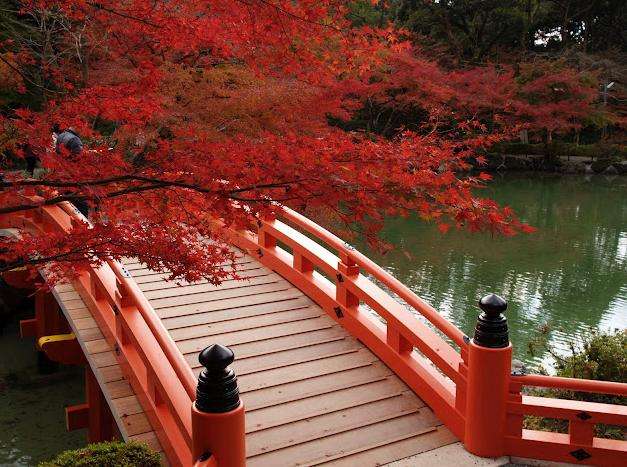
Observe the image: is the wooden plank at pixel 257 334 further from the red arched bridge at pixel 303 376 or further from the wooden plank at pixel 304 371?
the wooden plank at pixel 304 371

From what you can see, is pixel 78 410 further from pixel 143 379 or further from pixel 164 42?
pixel 164 42

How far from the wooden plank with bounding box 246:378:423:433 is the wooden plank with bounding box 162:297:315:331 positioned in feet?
4.28

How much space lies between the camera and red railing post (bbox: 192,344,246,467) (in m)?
2.78

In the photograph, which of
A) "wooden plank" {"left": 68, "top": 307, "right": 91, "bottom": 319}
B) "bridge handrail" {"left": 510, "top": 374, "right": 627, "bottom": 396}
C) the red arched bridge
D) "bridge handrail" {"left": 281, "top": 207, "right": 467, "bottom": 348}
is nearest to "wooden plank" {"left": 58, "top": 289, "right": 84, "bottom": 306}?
the red arched bridge

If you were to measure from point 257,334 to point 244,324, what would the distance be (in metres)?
0.21

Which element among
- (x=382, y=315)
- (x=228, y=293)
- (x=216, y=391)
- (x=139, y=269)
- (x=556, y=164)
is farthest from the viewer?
(x=556, y=164)

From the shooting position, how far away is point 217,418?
278 centimetres

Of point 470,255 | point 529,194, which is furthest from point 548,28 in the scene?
point 470,255

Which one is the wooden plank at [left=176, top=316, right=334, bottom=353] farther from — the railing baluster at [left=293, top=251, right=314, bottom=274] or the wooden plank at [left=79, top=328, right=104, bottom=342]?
the wooden plank at [left=79, top=328, right=104, bottom=342]

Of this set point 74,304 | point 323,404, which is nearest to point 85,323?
point 74,304

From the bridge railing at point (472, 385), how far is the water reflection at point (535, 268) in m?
2.37

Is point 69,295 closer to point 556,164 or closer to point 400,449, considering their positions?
point 400,449

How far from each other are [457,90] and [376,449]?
2002cm

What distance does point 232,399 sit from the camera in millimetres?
2812
